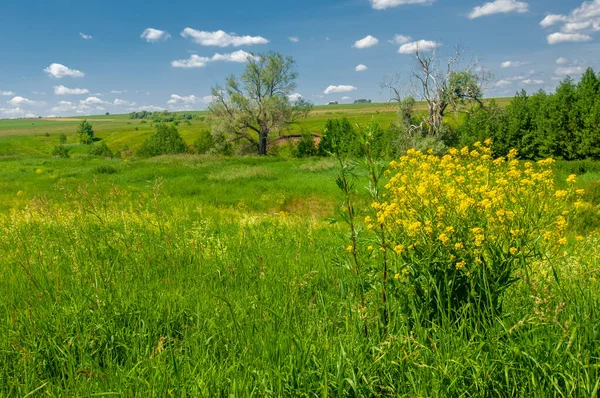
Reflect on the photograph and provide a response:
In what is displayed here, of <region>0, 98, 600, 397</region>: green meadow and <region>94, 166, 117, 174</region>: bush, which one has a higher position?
<region>0, 98, 600, 397</region>: green meadow

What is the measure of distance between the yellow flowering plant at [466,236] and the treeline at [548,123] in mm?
27137

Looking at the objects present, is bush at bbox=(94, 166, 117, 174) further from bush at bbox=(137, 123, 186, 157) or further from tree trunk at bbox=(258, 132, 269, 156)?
bush at bbox=(137, 123, 186, 157)

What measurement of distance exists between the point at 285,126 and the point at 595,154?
30.9 metres

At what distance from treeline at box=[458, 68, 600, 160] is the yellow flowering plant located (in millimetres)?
27137

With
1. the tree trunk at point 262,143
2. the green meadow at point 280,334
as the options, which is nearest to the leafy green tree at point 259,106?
the tree trunk at point 262,143

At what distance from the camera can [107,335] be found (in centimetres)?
317

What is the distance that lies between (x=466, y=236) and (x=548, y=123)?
34.6 meters

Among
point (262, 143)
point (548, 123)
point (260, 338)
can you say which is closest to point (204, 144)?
point (262, 143)

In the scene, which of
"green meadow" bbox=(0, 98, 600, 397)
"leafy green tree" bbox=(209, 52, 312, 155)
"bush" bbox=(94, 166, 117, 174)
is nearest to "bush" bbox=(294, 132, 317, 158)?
"leafy green tree" bbox=(209, 52, 312, 155)

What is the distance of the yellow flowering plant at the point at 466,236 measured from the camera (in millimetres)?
3004

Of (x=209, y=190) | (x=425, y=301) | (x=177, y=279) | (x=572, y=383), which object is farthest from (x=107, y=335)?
(x=209, y=190)

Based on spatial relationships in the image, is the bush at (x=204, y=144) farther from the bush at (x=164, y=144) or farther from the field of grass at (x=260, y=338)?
the field of grass at (x=260, y=338)

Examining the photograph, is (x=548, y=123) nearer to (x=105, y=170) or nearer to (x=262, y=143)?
(x=262, y=143)

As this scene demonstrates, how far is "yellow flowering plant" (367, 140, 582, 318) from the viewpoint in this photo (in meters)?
3.00
